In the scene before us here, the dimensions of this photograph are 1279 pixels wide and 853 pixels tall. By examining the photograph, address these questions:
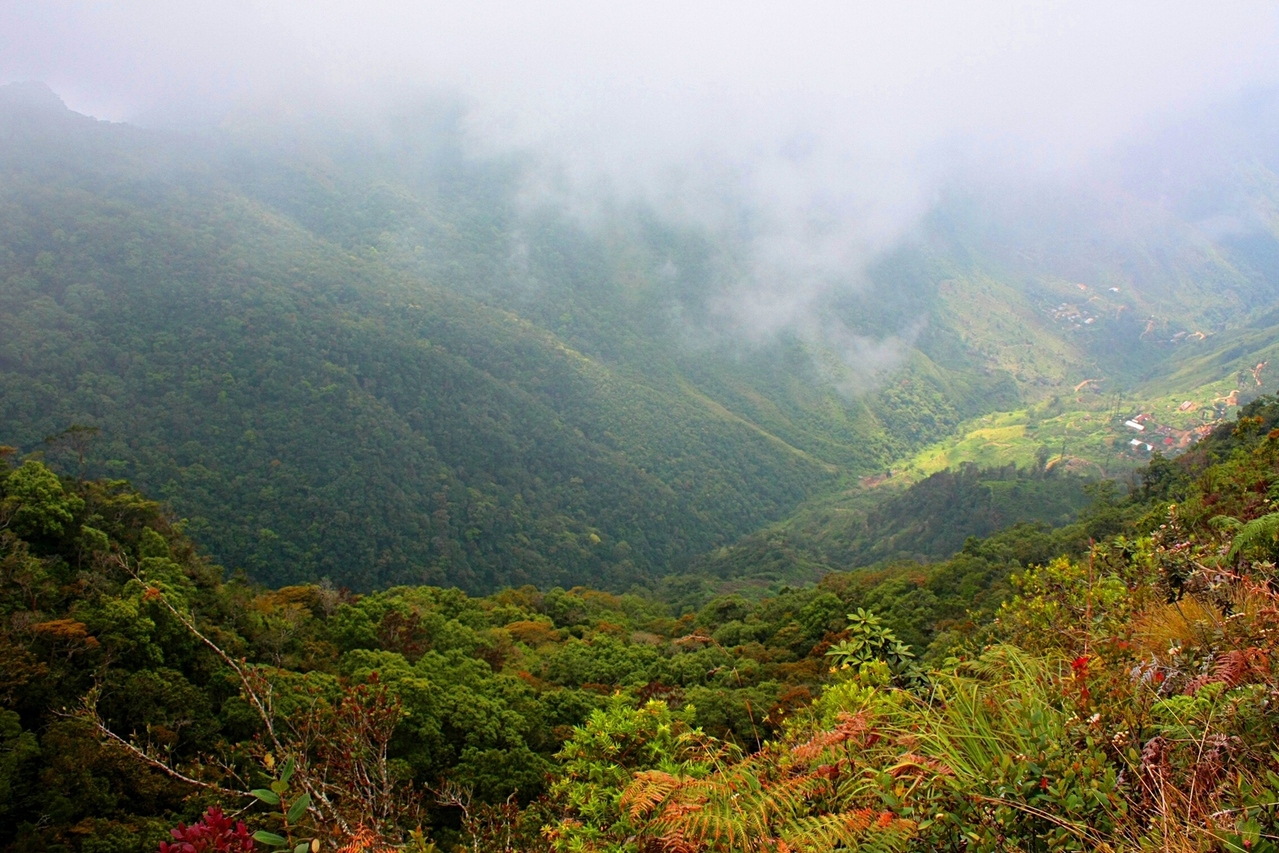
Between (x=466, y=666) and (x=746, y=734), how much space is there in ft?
36.9

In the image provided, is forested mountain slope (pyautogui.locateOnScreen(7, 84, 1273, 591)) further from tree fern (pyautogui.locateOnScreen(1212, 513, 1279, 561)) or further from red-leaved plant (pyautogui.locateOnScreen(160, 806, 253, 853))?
tree fern (pyautogui.locateOnScreen(1212, 513, 1279, 561))

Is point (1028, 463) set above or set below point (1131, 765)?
below

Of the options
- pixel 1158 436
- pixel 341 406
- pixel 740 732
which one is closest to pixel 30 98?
pixel 341 406

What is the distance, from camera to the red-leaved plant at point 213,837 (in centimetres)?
258

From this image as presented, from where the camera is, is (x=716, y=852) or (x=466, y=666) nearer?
(x=716, y=852)

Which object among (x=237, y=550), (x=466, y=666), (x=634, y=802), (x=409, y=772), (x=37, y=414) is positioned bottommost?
(x=237, y=550)

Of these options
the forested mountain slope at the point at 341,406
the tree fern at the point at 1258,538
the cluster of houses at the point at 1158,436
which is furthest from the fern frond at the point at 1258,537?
the cluster of houses at the point at 1158,436

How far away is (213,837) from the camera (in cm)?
266

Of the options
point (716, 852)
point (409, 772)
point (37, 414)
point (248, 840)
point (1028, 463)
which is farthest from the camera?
point (1028, 463)

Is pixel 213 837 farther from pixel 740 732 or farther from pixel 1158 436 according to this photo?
pixel 1158 436

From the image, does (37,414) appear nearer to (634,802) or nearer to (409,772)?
(409,772)

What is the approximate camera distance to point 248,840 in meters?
2.72

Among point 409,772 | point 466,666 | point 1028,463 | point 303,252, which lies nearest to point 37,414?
point 303,252

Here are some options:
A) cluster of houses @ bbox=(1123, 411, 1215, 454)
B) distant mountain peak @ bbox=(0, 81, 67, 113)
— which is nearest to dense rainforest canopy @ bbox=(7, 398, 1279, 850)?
cluster of houses @ bbox=(1123, 411, 1215, 454)
